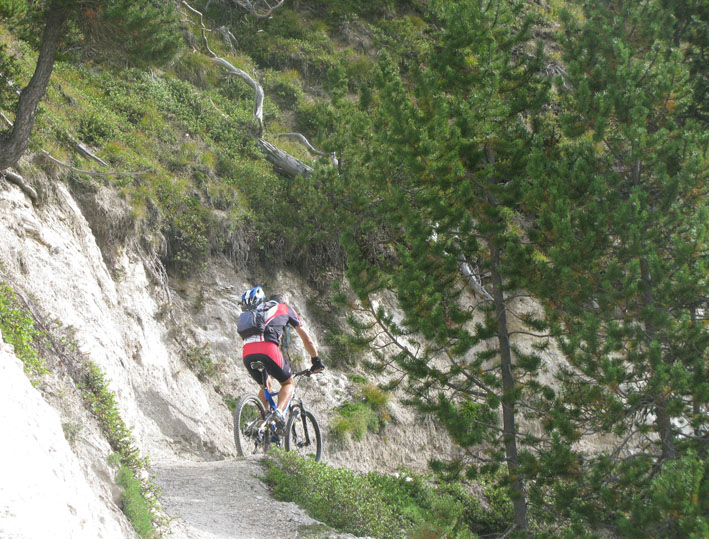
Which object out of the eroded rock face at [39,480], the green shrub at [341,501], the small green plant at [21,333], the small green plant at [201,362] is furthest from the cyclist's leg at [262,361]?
the eroded rock face at [39,480]

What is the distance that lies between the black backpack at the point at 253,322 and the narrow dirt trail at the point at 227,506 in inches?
66.7

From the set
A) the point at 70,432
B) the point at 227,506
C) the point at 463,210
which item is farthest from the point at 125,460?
the point at 463,210

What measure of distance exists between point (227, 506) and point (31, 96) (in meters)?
5.70

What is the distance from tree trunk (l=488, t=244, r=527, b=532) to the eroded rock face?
559 centimetres

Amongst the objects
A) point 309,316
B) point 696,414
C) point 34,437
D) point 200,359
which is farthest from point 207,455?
point 696,414

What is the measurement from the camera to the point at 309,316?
14.3 meters

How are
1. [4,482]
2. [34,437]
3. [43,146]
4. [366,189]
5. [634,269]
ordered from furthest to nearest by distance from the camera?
[366,189] → [43,146] → [634,269] → [34,437] → [4,482]

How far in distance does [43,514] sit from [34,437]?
0.59 m

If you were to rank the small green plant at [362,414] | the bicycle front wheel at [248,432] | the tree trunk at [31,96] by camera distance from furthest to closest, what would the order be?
the small green plant at [362,414], the bicycle front wheel at [248,432], the tree trunk at [31,96]

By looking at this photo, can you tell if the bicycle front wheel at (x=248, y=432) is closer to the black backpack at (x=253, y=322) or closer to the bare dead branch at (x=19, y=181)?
the black backpack at (x=253, y=322)

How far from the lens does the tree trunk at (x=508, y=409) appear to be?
342 inches

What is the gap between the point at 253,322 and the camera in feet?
28.0

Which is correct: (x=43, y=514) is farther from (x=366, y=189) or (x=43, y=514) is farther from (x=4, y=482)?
(x=366, y=189)

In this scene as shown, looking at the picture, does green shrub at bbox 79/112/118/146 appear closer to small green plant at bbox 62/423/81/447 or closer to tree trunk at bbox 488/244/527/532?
tree trunk at bbox 488/244/527/532
